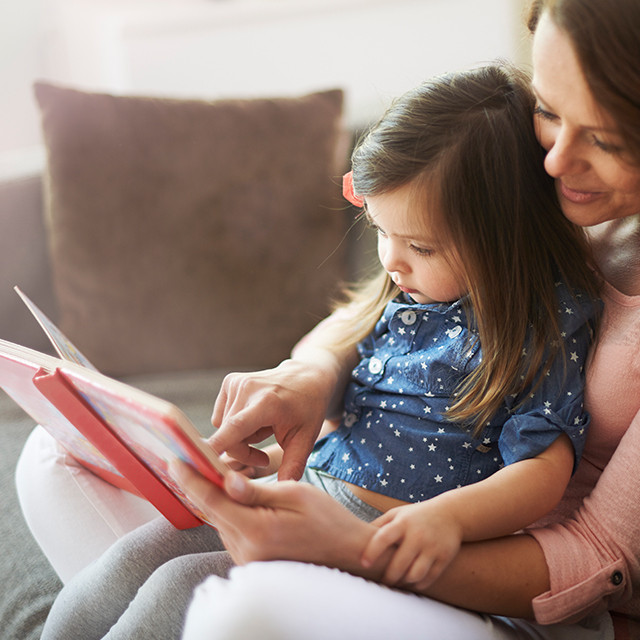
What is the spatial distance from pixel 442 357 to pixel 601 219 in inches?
8.8

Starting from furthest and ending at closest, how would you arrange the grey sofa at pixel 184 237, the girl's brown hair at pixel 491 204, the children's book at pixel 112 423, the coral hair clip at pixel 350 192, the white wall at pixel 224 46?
the white wall at pixel 224 46
the grey sofa at pixel 184 237
the coral hair clip at pixel 350 192
the girl's brown hair at pixel 491 204
the children's book at pixel 112 423

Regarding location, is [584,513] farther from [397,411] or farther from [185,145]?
[185,145]

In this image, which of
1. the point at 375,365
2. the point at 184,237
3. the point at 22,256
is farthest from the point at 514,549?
the point at 22,256

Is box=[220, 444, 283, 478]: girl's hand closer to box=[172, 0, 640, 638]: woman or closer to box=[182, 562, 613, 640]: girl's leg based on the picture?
box=[172, 0, 640, 638]: woman

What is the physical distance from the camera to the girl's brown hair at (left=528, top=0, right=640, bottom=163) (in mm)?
519

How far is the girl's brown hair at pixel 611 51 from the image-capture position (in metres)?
0.52

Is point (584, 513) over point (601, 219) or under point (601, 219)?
under

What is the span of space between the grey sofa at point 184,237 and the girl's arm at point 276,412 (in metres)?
0.53

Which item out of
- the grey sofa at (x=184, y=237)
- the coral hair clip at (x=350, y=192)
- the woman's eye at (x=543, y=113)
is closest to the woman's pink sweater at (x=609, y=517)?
the woman's eye at (x=543, y=113)

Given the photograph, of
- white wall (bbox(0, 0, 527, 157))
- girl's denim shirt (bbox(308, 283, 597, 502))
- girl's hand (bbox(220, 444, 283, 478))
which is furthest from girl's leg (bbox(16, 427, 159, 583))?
white wall (bbox(0, 0, 527, 157))

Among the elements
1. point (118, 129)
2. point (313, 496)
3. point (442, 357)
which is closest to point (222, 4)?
point (118, 129)

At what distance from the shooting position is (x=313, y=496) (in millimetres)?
528

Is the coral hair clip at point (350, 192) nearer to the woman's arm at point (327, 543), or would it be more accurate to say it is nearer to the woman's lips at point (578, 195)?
the woman's lips at point (578, 195)

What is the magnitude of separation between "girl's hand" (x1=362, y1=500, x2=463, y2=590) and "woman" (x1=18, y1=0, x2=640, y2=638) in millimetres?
15
